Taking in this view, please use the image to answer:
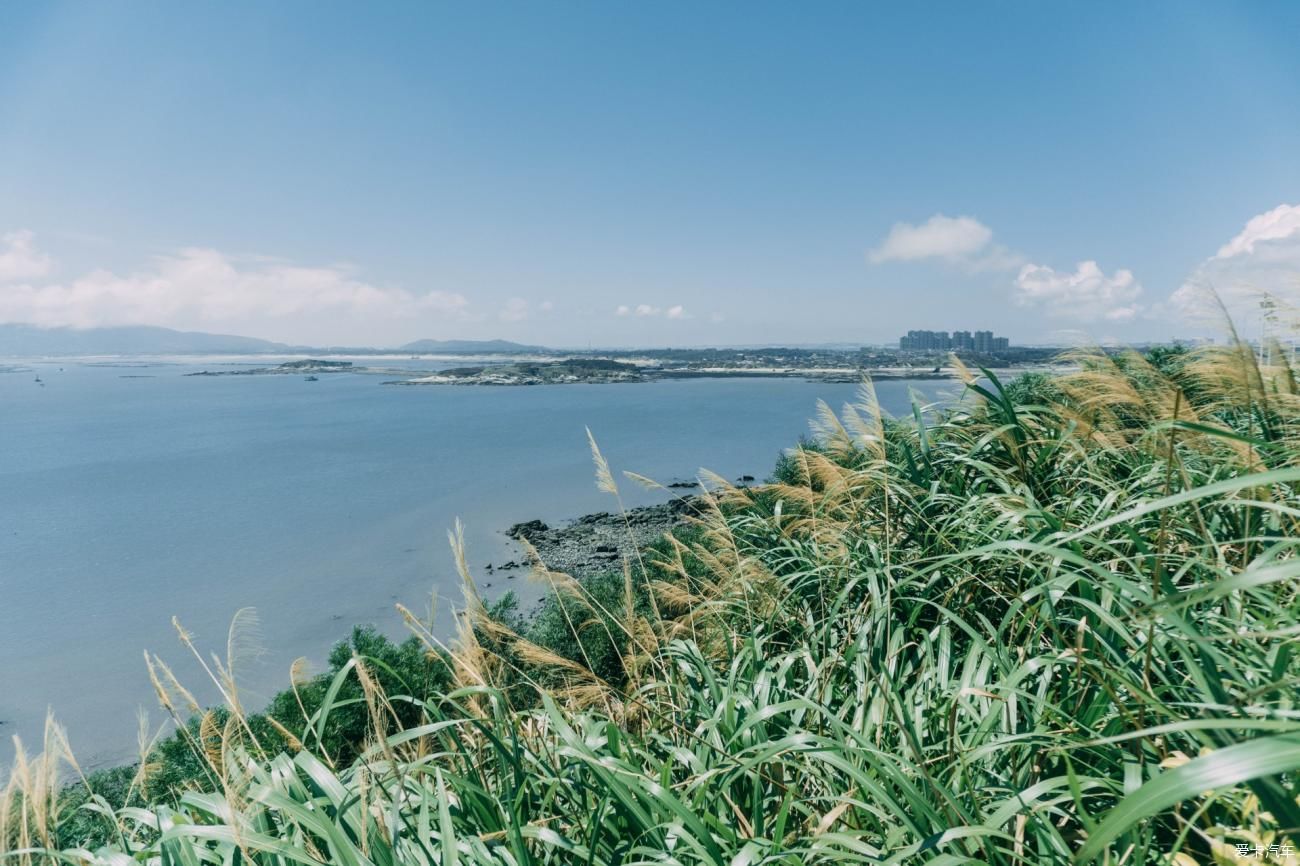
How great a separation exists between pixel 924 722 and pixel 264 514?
142ft

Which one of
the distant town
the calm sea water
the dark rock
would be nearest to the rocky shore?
the dark rock

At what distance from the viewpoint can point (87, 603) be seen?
1029 inches

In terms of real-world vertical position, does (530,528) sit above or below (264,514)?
above

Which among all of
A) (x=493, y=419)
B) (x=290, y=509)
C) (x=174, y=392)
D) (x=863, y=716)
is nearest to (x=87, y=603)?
(x=290, y=509)

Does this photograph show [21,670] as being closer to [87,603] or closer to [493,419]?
[87,603]

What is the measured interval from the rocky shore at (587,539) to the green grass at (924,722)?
2074 cm

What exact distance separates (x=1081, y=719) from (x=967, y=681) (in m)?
0.30

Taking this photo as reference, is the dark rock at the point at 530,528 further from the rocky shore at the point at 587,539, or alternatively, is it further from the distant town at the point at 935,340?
the distant town at the point at 935,340

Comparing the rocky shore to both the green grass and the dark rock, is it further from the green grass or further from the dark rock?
the green grass

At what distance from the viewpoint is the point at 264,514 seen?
37.9m

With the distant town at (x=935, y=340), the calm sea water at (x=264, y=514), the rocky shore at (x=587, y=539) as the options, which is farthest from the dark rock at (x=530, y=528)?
the distant town at (x=935, y=340)

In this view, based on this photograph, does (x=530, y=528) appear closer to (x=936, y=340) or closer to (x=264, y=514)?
(x=264, y=514)

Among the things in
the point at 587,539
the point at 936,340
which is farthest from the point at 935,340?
the point at 587,539

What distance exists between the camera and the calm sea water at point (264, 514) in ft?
69.3
